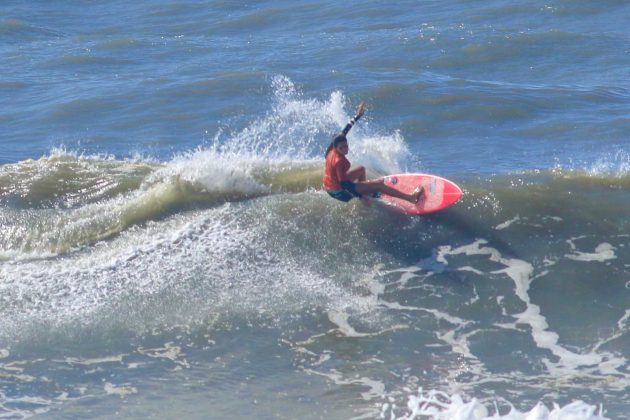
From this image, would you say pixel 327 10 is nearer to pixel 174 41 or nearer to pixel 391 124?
pixel 174 41

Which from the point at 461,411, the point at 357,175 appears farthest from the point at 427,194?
the point at 461,411

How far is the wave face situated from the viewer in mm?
8617

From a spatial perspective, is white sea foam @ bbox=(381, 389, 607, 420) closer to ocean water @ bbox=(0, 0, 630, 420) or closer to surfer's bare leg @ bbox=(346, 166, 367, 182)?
ocean water @ bbox=(0, 0, 630, 420)

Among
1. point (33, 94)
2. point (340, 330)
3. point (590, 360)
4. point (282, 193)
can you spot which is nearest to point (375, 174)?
point (282, 193)

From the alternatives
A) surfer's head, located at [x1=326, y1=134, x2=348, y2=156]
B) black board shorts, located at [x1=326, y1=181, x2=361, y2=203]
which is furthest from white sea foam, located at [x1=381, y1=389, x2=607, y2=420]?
surfer's head, located at [x1=326, y1=134, x2=348, y2=156]

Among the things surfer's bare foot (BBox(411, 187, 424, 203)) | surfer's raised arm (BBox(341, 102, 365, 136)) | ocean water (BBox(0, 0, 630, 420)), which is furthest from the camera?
surfer's bare foot (BBox(411, 187, 424, 203))

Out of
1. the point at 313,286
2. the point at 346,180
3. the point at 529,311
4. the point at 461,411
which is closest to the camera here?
the point at 461,411

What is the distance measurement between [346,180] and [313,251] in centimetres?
94

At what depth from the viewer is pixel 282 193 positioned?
41.2 feet

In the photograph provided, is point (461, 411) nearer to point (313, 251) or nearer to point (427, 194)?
point (313, 251)

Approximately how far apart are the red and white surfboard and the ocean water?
0.55 feet

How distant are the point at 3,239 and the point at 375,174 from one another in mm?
4664

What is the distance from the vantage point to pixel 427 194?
11562mm

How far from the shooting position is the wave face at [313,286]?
862cm
